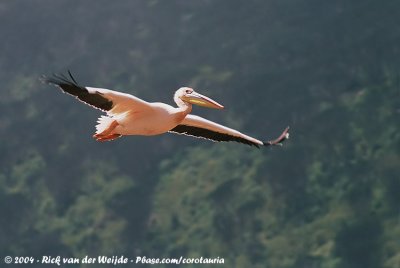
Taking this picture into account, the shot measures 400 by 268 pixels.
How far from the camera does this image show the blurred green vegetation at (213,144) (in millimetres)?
72438

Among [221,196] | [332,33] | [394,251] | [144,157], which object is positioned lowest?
[394,251]

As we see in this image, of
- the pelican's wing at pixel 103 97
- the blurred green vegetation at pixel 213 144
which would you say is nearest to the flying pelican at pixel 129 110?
the pelican's wing at pixel 103 97

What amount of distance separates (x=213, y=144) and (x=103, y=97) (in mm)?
54179

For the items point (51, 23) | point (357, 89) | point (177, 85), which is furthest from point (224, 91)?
point (51, 23)

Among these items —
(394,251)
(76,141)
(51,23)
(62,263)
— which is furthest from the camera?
Answer: (51,23)

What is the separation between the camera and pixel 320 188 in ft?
246

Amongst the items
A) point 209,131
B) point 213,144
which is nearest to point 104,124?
point 209,131

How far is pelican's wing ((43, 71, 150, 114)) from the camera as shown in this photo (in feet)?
77.9

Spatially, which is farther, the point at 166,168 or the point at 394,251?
the point at 166,168

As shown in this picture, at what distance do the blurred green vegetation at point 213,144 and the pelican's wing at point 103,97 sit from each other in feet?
151

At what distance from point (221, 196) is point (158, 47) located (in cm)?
1494

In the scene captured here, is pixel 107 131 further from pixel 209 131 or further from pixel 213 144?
pixel 213 144

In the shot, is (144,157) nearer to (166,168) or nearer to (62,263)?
(166,168)

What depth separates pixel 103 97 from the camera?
78.8 feet
